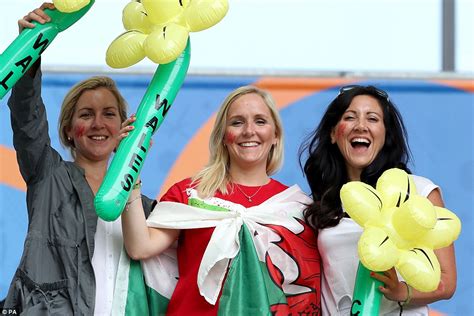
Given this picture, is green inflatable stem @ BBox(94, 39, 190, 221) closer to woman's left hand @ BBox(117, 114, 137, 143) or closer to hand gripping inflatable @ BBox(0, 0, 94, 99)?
woman's left hand @ BBox(117, 114, 137, 143)

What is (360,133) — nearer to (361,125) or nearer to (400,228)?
(361,125)

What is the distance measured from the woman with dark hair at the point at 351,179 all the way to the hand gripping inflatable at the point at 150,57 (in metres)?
0.62

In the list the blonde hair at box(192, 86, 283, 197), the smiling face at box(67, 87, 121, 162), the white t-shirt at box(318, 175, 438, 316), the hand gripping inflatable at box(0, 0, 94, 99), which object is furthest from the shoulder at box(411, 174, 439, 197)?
the hand gripping inflatable at box(0, 0, 94, 99)

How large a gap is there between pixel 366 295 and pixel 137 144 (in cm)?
88

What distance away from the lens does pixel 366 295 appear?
10.5 feet

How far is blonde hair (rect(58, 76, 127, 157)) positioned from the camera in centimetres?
363

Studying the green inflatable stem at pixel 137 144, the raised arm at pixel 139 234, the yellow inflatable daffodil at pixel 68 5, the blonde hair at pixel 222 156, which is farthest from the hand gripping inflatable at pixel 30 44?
the blonde hair at pixel 222 156

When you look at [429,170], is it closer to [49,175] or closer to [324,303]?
[324,303]

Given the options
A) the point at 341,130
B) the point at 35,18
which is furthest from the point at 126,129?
the point at 341,130

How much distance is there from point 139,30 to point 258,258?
88 centimetres

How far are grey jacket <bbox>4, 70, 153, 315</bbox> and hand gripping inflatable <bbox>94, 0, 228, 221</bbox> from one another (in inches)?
11.8

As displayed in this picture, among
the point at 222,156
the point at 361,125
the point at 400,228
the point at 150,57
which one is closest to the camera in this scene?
the point at 400,228

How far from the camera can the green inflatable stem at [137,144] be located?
3.11 meters

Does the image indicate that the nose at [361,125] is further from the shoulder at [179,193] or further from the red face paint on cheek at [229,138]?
the shoulder at [179,193]
